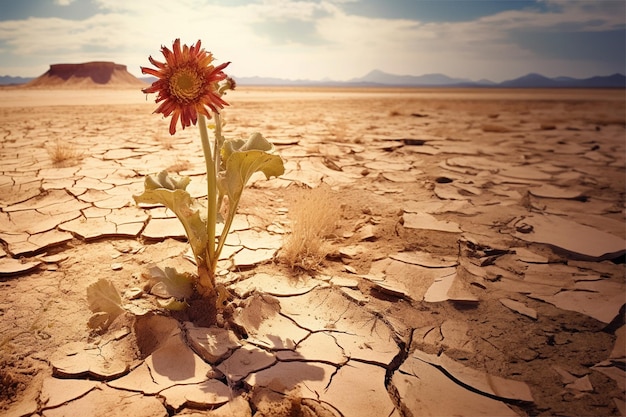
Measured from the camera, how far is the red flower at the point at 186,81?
3.35 ft

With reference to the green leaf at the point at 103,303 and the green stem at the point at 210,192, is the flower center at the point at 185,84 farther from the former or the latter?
the green leaf at the point at 103,303

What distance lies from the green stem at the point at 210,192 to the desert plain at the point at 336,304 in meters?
0.23

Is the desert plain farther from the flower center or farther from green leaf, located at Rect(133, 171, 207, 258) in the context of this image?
the flower center

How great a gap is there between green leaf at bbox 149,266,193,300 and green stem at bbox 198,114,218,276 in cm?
11

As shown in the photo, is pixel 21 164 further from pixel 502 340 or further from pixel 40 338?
pixel 502 340

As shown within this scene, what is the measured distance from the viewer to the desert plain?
1.08 metres

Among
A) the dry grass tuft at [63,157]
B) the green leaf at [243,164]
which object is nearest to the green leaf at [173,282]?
the green leaf at [243,164]

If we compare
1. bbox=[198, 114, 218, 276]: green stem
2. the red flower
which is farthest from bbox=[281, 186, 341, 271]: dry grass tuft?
the red flower

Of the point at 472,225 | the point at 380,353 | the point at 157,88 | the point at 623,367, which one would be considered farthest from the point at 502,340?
the point at 157,88

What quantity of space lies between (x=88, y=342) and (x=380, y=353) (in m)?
1.05

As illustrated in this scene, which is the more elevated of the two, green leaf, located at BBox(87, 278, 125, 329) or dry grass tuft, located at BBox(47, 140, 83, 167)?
dry grass tuft, located at BBox(47, 140, 83, 167)

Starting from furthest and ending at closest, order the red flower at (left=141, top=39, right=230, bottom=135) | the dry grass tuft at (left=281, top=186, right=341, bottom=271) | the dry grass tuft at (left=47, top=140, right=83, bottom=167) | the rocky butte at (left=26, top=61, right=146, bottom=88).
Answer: the rocky butte at (left=26, top=61, right=146, bottom=88), the dry grass tuft at (left=47, top=140, right=83, bottom=167), the dry grass tuft at (left=281, top=186, right=341, bottom=271), the red flower at (left=141, top=39, right=230, bottom=135)

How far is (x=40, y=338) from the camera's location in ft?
4.08

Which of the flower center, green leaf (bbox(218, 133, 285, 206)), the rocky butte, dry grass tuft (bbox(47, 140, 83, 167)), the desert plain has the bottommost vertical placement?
the desert plain
